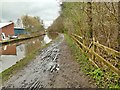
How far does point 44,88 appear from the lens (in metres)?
6.74

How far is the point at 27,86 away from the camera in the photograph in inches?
280

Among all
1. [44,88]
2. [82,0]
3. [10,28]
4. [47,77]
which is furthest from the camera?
[10,28]

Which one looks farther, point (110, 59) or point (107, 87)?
point (110, 59)

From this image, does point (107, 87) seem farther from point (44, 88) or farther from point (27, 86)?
point (27, 86)

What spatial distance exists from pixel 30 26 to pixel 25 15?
850cm

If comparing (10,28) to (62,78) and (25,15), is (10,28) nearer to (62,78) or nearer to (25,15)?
(25,15)

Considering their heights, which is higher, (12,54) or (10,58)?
(10,58)

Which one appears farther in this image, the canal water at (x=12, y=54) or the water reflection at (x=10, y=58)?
the canal water at (x=12, y=54)

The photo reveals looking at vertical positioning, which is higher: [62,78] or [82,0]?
[82,0]

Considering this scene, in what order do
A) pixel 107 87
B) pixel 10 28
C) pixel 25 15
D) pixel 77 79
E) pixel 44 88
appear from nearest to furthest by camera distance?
pixel 107 87, pixel 44 88, pixel 77 79, pixel 10 28, pixel 25 15

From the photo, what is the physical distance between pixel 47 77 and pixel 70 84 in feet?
5.17

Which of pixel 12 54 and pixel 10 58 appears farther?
pixel 12 54

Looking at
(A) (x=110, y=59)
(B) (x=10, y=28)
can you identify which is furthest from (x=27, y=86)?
(B) (x=10, y=28)

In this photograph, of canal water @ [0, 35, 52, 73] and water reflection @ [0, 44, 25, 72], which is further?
canal water @ [0, 35, 52, 73]
